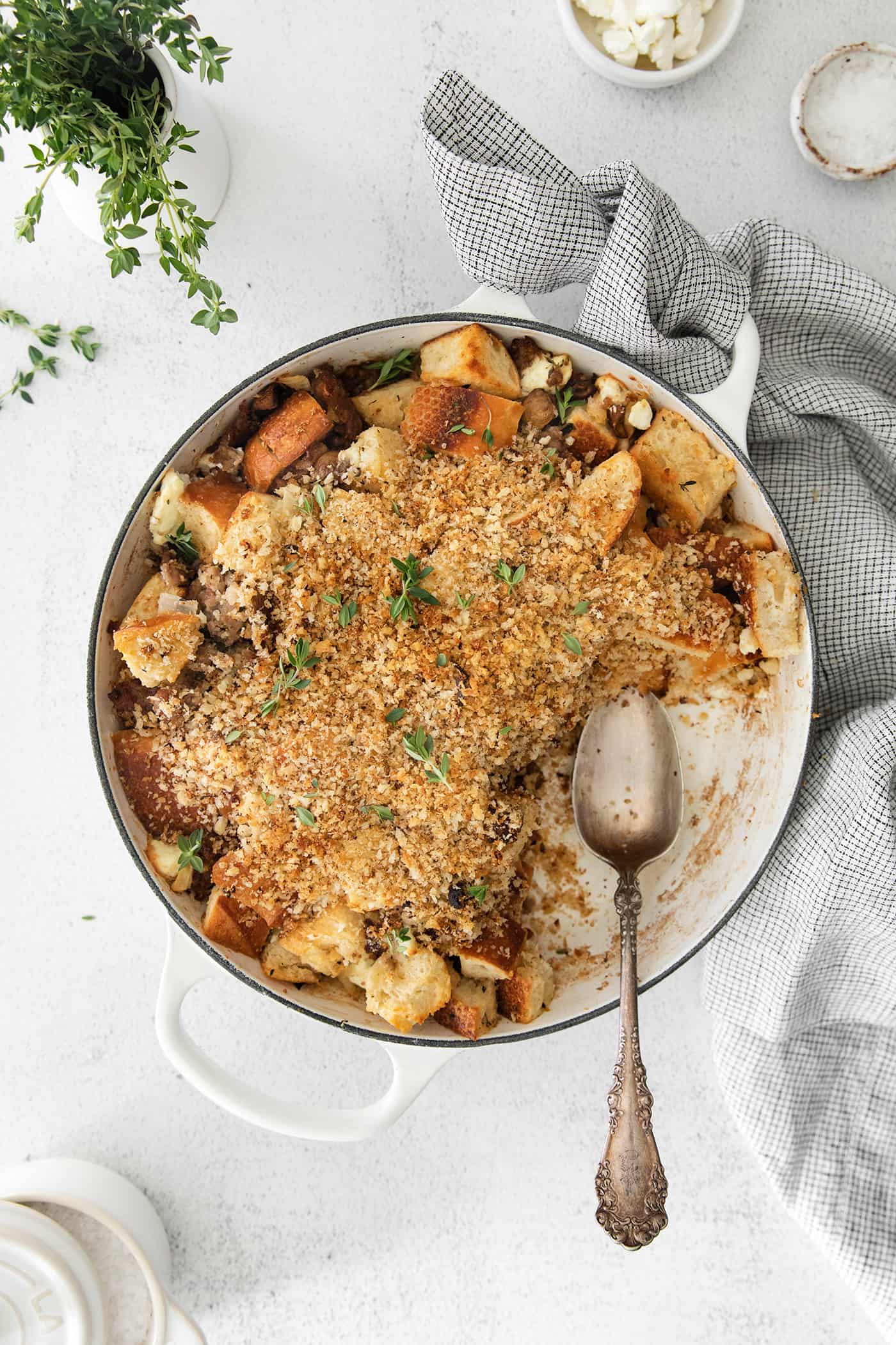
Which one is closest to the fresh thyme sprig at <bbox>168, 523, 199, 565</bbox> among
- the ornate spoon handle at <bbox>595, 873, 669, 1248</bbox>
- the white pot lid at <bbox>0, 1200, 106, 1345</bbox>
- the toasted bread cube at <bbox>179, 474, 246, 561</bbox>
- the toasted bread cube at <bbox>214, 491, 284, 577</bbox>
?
Answer: the toasted bread cube at <bbox>179, 474, 246, 561</bbox>

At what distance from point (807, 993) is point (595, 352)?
48.0 inches

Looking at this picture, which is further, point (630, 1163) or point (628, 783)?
point (628, 783)

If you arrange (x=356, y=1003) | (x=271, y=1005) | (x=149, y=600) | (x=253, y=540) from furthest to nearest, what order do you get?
(x=271, y=1005) → (x=356, y=1003) → (x=149, y=600) → (x=253, y=540)

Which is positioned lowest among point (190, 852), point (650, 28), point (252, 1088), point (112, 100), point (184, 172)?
point (252, 1088)

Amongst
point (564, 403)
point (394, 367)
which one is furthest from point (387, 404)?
point (564, 403)

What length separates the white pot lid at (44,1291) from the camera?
1887mm

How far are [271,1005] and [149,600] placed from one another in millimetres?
868

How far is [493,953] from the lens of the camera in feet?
5.70

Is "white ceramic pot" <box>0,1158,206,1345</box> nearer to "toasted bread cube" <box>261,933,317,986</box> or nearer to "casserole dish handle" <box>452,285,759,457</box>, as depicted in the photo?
"toasted bread cube" <box>261,933,317,986</box>

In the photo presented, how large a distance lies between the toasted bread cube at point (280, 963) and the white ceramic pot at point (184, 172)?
47.6 inches

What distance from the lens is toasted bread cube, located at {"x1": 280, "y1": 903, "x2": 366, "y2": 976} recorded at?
168 cm

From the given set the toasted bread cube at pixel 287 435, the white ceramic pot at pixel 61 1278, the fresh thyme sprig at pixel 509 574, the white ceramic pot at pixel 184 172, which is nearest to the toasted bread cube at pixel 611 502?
the fresh thyme sprig at pixel 509 574

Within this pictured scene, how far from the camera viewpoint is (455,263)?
1.95 m

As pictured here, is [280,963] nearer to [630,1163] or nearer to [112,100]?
[630,1163]
